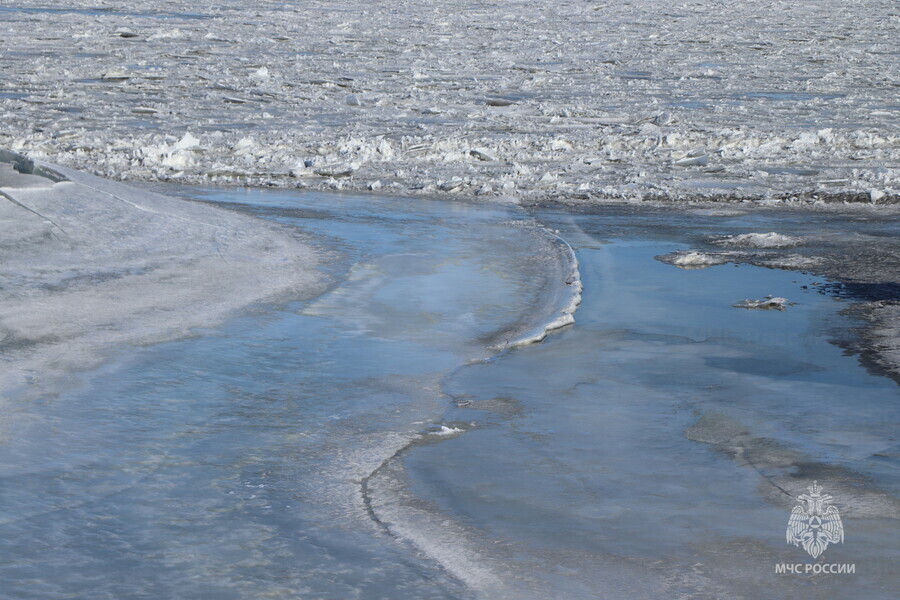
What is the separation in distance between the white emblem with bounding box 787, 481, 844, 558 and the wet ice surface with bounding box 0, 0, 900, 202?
262 inches

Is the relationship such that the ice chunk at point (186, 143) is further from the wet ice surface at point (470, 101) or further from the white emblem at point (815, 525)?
the white emblem at point (815, 525)

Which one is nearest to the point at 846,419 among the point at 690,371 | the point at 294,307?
the point at 690,371

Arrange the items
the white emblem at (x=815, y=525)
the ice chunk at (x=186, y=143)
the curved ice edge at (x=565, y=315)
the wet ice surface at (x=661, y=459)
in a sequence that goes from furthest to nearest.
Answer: the ice chunk at (x=186, y=143) < the curved ice edge at (x=565, y=315) < the white emblem at (x=815, y=525) < the wet ice surface at (x=661, y=459)

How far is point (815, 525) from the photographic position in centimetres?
347

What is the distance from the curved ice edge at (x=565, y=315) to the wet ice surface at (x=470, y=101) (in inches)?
120

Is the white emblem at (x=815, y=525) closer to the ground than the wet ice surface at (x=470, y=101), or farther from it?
closer to the ground

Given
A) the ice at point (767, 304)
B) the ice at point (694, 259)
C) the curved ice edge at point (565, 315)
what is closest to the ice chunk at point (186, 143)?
the curved ice edge at point (565, 315)

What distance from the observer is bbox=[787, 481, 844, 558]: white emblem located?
11.0 feet

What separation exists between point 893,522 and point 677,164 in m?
8.77

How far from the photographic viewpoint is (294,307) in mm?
6074

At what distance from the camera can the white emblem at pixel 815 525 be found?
3361 millimetres

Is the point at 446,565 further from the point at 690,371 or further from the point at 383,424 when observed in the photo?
the point at 690,371

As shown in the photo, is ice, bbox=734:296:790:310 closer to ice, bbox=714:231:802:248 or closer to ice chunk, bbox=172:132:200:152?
ice, bbox=714:231:802:248

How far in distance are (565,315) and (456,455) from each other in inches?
82.9
